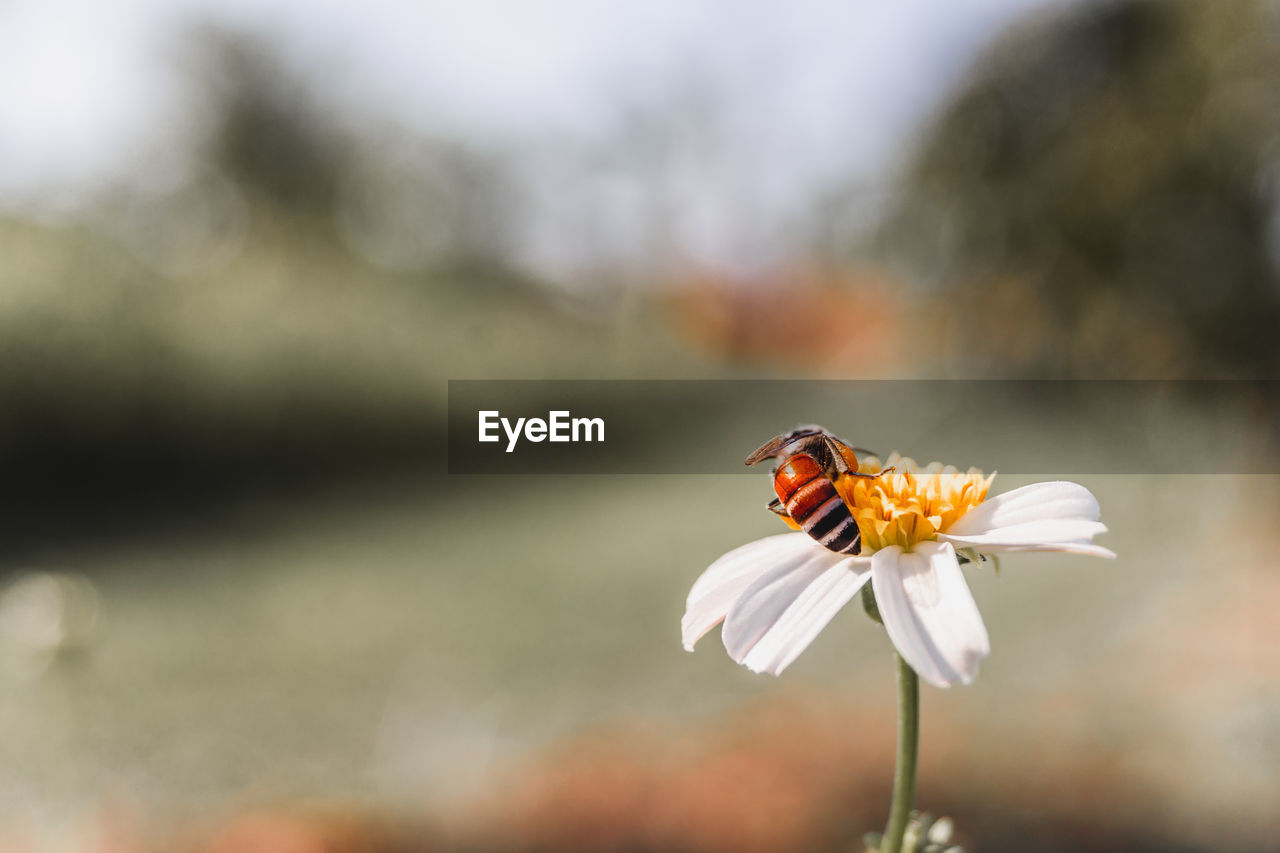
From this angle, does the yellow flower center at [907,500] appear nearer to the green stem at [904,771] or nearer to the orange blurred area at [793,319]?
the green stem at [904,771]

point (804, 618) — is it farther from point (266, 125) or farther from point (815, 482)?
point (266, 125)

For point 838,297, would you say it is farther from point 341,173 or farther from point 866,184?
point 341,173

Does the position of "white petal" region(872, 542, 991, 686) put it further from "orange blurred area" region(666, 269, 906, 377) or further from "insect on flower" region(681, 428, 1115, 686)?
"orange blurred area" region(666, 269, 906, 377)

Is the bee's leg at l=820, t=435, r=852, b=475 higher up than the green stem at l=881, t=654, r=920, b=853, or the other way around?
the bee's leg at l=820, t=435, r=852, b=475

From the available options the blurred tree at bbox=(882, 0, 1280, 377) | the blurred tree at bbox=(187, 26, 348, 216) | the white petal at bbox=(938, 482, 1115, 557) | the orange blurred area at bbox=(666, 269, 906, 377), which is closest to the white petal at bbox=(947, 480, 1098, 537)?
the white petal at bbox=(938, 482, 1115, 557)

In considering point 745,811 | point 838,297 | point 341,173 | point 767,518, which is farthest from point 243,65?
point 745,811

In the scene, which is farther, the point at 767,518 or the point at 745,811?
the point at 767,518
